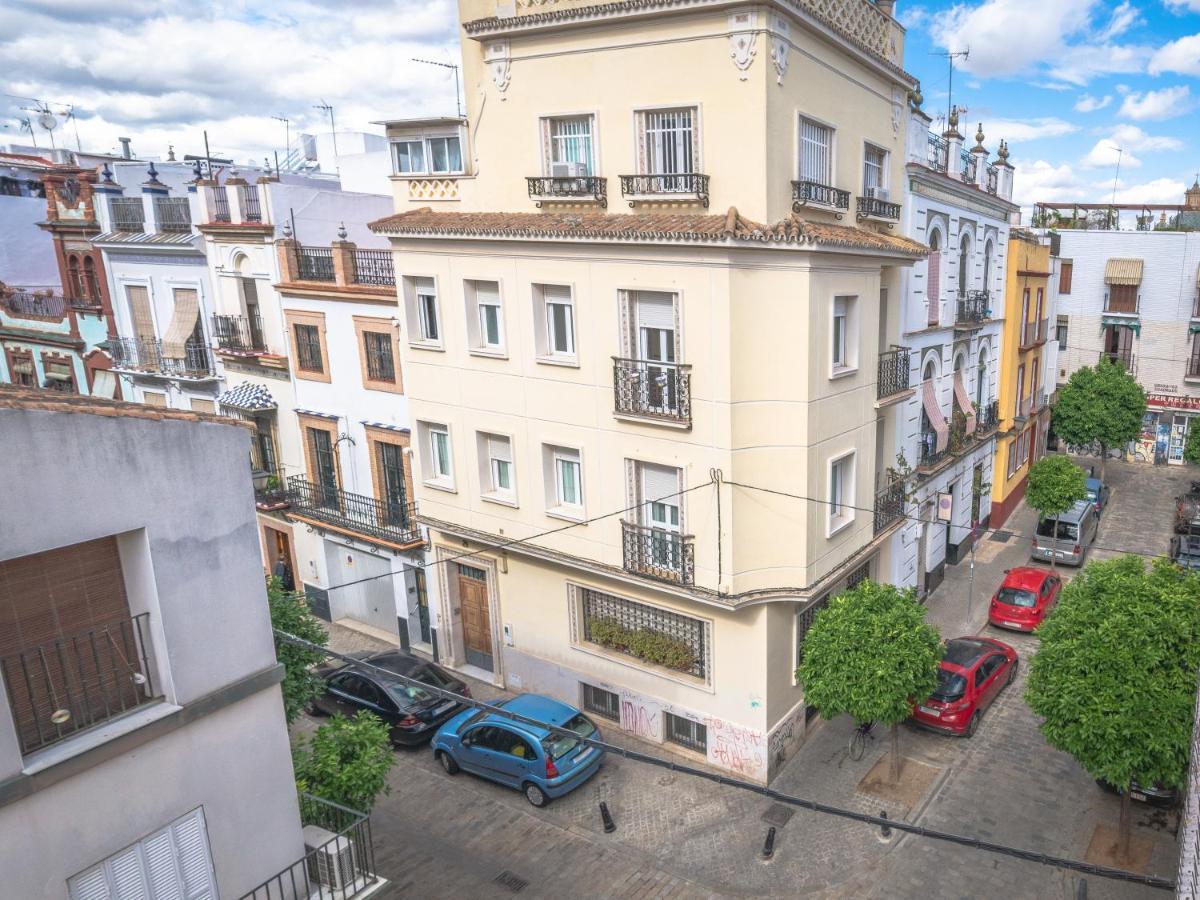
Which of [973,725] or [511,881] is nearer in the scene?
[511,881]

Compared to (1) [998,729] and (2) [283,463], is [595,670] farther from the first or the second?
(2) [283,463]

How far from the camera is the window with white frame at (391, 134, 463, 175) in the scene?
18469mm

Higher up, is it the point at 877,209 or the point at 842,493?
the point at 877,209

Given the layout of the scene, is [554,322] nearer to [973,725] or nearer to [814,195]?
[814,195]

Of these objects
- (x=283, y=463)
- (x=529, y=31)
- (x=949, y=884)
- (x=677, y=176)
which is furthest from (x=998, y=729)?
(x=283, y=463)

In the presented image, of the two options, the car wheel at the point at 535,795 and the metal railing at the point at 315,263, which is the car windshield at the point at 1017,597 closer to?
Result: the car wheel at the point at 535,795

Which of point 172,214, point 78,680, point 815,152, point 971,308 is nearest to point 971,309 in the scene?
point 971,308

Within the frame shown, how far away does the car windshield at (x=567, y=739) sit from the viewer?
52.0ft

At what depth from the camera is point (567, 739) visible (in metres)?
16.2

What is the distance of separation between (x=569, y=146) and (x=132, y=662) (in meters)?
12.7

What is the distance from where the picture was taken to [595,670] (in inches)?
739

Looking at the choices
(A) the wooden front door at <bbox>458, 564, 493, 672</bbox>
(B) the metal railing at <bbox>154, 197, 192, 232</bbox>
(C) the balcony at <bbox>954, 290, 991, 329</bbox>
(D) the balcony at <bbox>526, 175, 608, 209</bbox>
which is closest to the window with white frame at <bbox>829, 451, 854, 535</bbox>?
(D) the balcony at <bbox>526, 175, 608, 209</bbox>

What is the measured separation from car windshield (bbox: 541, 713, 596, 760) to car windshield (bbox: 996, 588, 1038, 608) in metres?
12.9

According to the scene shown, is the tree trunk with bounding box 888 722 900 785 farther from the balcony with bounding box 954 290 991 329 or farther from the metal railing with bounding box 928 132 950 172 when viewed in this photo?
the metal railing with bounding box 928 132 950 172
